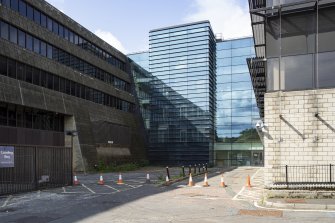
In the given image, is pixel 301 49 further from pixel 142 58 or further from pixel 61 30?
pixel 142 58

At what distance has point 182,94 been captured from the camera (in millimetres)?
61188

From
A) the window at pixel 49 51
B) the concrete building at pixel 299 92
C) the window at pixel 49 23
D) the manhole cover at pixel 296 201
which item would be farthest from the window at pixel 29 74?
the manhole cover at pixel 296 201

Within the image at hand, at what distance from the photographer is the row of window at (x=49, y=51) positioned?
118 feet

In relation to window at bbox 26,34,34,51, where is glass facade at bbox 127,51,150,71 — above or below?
above

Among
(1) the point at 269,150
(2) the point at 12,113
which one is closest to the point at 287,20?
(1) the point at 269,150

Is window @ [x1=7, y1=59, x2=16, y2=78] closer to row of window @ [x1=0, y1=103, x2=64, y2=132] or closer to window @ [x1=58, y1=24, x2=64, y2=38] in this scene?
row of window @ [x1=0, y1=103, x2=64, y2=132]

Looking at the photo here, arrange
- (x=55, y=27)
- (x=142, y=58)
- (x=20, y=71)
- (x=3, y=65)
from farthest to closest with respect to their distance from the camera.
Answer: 1. (x=142, y=58)
2. (x=55, y=27)
3. (x=20, y=71)
4. (x=3, y=65)

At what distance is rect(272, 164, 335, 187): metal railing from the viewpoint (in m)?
16.9

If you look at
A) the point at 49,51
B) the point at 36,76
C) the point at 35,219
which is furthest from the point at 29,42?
the point at 35,219

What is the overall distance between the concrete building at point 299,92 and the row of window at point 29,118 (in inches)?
922

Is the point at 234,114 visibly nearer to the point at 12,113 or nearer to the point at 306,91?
the point at 12,113

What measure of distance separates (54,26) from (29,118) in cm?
1065

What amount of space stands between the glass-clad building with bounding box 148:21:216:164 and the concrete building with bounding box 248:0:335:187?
4093 centimetres

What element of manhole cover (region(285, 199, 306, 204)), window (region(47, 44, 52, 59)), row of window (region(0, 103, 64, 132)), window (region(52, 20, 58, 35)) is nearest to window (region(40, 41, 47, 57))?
window (region(47, 44, 52, 59))
